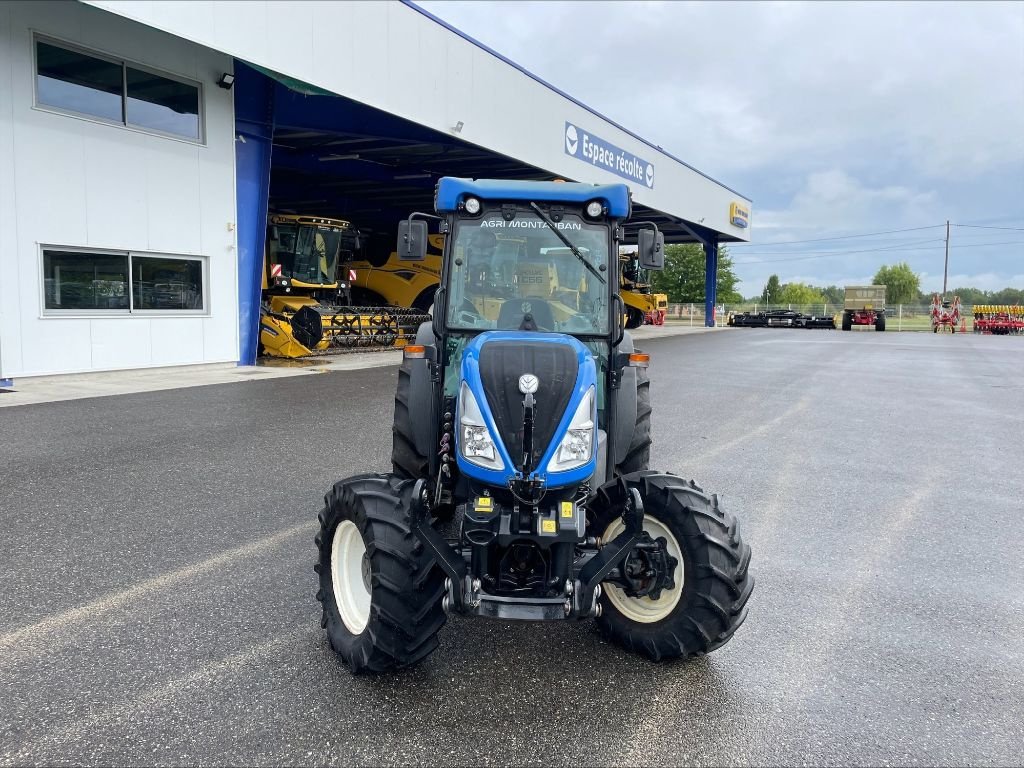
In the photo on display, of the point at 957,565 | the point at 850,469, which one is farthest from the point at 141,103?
the point at 957,565

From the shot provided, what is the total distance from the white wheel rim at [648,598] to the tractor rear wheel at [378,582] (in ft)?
2.61

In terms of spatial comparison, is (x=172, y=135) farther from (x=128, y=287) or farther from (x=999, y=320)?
(x=999, y=320)

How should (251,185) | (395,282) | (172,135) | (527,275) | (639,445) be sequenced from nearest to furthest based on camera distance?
(527,275) → (639,445) → (172,135) → (251,185) → (395,282)

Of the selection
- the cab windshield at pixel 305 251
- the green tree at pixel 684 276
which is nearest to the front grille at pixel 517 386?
the cab windshield at pixel 305 251

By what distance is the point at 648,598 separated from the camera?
3256mm

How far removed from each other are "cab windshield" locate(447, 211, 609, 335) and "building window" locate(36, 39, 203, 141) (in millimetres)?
10538

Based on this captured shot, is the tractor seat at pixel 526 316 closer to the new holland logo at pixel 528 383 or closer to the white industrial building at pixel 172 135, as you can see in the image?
the new holland logo at pixel 528 383

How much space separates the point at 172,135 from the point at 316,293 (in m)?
7.11

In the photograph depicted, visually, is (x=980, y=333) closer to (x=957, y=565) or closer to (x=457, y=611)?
(x=957, y=565)

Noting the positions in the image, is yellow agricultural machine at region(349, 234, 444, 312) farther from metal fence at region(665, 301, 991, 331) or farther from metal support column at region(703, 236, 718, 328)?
metal fence at region(665, 301, 991, 331)

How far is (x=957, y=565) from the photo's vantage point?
454 cm

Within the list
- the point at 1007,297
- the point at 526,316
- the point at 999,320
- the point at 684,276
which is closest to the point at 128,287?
the point at 526,316

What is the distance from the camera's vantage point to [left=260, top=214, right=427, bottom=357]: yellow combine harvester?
17.1 m

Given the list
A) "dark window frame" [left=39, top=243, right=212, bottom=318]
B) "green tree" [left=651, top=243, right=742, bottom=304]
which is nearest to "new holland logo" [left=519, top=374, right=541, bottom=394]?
"dark window frame" [left=39, top=243, right=212, bottom=318]
